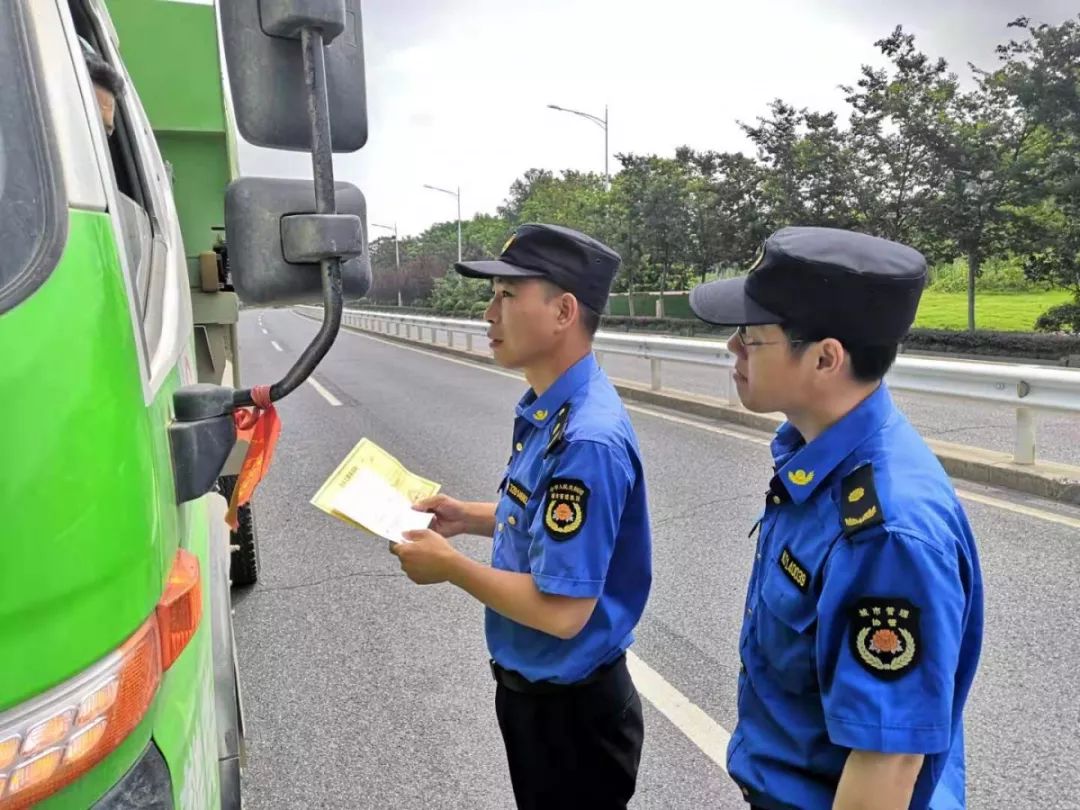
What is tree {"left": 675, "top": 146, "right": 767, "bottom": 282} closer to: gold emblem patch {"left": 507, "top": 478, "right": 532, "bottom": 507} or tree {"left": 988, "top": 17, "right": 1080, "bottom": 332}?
tree {"left": 988, "top": 17, "right": 1080, "bottom": 332}

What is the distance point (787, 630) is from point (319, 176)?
43.8 inches

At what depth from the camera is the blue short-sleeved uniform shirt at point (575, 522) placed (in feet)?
5.43

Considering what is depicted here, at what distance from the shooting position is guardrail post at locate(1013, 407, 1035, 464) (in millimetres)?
6344

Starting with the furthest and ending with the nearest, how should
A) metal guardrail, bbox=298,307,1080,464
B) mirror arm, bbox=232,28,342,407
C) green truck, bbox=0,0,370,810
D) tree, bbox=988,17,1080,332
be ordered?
tree, bbox=988,17,1080,332, metal guardrail, bbox=298,307,1080,464, mirror arm, bbox=232,28,342,407, green truck, bbox=0,0,370,810

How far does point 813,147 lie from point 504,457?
17.9m

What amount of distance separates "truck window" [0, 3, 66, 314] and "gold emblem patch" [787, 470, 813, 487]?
1.07m

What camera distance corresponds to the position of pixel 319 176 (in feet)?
5.15

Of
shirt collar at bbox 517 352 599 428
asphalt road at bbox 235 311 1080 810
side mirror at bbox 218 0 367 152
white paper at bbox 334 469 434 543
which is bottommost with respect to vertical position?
asphalt road at bbox 235 311 1080 810

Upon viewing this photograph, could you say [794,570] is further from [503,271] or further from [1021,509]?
[1021,509]

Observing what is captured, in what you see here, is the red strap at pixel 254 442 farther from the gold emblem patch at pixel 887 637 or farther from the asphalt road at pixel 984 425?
the asphalt road at pixel 984 425

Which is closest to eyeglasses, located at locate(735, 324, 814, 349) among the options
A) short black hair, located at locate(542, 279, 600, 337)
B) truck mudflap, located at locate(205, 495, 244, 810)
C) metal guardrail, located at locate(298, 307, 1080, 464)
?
short black hair, located at locate(542, 279, 600, 337)

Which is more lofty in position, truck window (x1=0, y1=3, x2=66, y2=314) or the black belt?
truck window (x1=0, y1=3, x2=66, y2=314)

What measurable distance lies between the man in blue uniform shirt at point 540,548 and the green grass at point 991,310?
2283 cm

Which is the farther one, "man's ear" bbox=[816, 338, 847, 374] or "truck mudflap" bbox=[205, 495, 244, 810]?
"truck mudflap" bbox=[205, 495, 244, 810]
